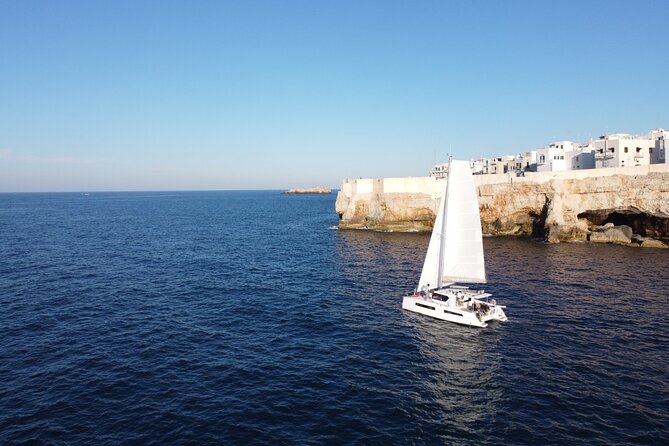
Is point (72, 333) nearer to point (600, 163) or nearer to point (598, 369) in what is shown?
point (598, 369)

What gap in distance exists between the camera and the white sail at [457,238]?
36375 millimetres

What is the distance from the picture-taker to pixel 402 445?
18672 millimetres

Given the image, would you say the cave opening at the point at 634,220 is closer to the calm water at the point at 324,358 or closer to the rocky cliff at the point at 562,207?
the rocky cliff at the point at 562,207

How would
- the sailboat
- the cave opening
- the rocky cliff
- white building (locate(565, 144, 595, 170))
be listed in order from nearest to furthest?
the sailboat
the cave opening
the rocky cliff
white building (locate(565, 144, 595, 170))

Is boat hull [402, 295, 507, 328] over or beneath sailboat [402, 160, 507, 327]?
beneath

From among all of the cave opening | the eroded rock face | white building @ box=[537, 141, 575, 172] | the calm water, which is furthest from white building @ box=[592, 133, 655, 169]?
the calm water

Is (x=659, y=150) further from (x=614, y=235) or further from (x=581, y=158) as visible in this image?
(x=614, y=235)

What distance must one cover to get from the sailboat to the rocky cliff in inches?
1425

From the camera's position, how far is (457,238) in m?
37.5

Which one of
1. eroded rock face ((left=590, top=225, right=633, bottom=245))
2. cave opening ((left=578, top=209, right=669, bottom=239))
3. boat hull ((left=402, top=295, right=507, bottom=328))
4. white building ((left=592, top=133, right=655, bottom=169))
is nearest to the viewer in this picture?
boat hull ((left=402, top=295, right=507, bottom=328))

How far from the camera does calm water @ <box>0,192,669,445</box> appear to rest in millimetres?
20062

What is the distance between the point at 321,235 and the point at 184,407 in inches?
2452

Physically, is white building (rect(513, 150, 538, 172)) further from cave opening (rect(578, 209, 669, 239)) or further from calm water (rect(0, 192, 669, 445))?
calm water (rect(0, 192, 669, 445))

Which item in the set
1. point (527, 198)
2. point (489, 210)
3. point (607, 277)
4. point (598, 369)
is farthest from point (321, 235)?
point (598, 369)
